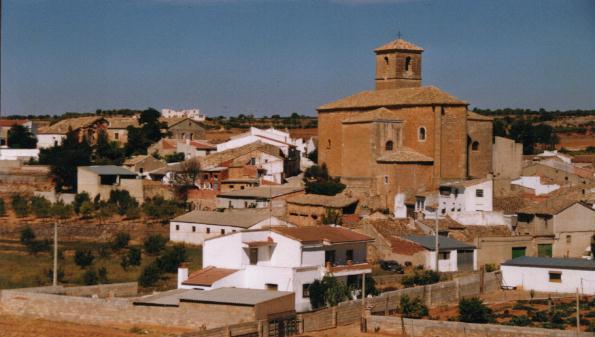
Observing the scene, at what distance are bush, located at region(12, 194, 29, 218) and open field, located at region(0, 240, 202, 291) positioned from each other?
16.2 ft

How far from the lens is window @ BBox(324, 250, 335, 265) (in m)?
24.2

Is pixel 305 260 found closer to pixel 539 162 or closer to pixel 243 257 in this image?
pixel 243 257

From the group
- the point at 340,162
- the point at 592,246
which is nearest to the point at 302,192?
the point at 340,162

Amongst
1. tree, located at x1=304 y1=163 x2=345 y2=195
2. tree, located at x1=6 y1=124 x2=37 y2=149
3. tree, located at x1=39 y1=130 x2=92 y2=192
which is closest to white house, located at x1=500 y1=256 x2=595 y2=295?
tree, located at x1=304 y1=163 x2=345 y2=195

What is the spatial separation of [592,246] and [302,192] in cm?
1029

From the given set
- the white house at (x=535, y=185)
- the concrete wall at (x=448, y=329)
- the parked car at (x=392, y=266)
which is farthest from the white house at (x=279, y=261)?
the white house at (x=535, y=185)

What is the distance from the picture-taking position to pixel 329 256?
24328 millimetres

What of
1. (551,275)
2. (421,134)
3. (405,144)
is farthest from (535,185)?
(551,275)

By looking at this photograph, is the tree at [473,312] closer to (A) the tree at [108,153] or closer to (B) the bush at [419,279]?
(B) the bush at [419,279]

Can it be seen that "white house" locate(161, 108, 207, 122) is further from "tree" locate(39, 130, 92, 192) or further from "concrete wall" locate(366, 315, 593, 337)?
"concrete wall" locate(366, 315, 593, 337)

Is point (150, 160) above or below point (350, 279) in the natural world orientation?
above

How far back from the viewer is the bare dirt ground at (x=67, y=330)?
19.5 metres

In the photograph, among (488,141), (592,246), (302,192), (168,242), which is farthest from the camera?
(488,141)

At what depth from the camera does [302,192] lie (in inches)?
1485
